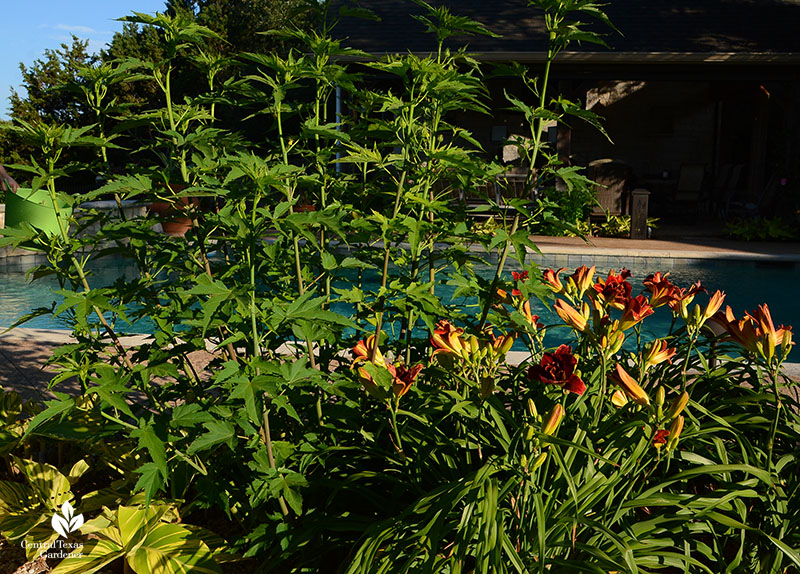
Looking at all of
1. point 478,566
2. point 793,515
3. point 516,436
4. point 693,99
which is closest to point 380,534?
point 478,566

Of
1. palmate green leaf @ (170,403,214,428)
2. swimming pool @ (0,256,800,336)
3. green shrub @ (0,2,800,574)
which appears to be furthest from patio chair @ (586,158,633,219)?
palmate green leaf @ (170,403,214,428)

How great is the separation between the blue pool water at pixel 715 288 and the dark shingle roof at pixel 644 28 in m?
4.38

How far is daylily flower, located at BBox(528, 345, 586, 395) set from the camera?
1445 millimetres

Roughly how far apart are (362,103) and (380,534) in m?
1.45

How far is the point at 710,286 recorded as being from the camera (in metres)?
8.38

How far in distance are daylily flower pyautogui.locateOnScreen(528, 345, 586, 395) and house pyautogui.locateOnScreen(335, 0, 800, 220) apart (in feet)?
30.8

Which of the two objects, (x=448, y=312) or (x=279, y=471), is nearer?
(x=279, y=471)

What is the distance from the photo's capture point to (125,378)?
180 cm

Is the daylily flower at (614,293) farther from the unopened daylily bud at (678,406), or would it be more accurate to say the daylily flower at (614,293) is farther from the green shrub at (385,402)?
the unopened daylily bud at (678,406)

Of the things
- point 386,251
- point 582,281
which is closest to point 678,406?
point 582,281

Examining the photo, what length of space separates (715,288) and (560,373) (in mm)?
7604

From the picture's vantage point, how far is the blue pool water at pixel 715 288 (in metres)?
7.45

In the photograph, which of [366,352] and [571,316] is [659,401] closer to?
[571,316]

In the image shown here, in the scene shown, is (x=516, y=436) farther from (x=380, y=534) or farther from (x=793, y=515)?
(x=793, y=515)
